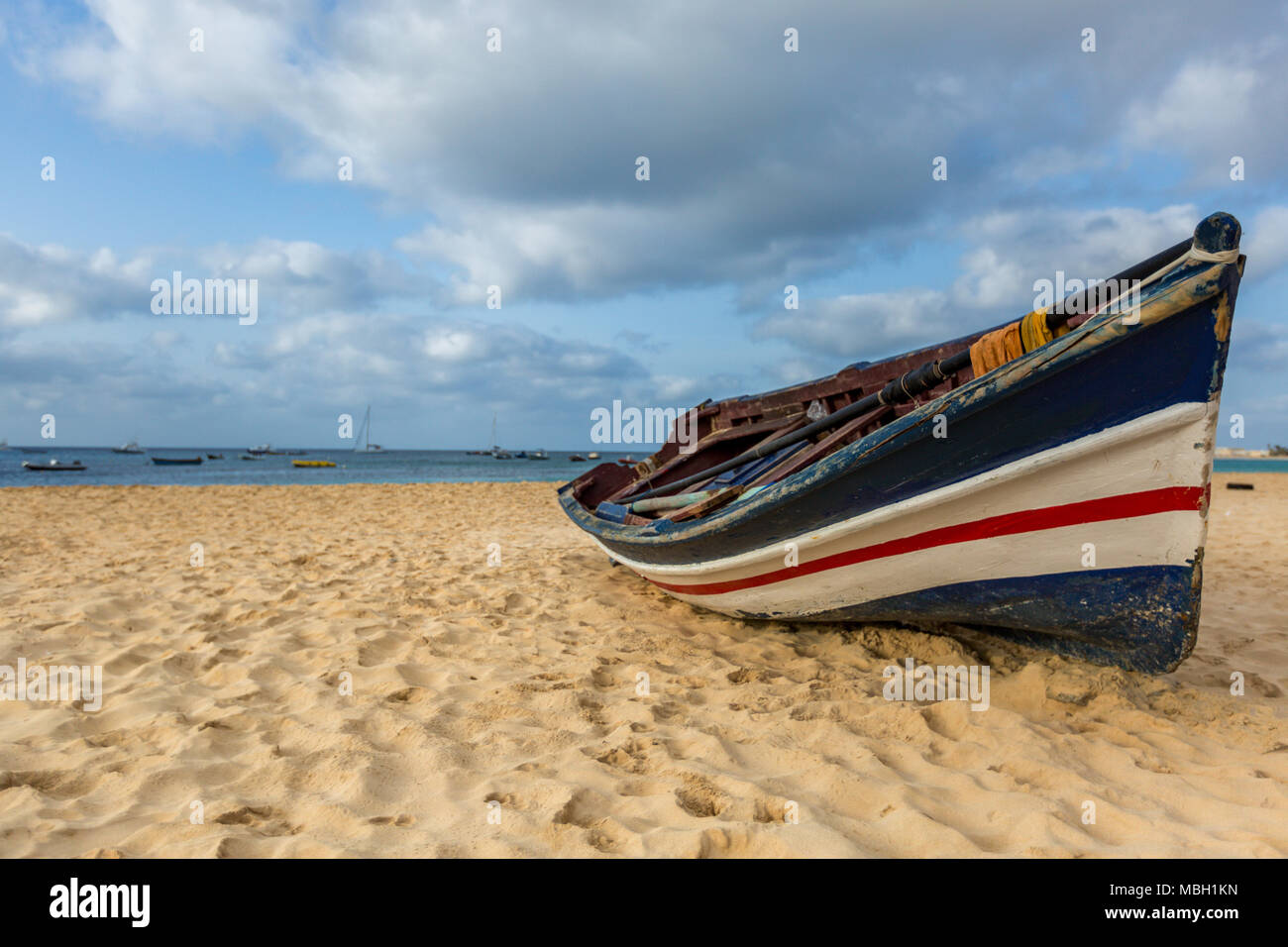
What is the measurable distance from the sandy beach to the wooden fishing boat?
45 cm

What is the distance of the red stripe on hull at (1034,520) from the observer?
257 centimetres

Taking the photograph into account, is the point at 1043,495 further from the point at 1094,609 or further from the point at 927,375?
the point at 927,375

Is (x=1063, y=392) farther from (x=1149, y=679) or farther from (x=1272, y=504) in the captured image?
(x=1272, y=504)

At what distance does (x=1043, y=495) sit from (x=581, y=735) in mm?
2141

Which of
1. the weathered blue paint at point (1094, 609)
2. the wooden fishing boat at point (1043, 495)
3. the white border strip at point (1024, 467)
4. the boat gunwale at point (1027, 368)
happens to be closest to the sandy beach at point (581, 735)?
the weathered blue paint at point (1094, 609)

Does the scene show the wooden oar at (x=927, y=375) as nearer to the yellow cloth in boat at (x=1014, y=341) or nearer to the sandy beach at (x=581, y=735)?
the yellow cloth in boat at (x=1014, y=341)

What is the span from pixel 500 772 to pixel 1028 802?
1.79 metres

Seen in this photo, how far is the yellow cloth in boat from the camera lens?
10.1 feet

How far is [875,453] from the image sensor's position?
9.54ft

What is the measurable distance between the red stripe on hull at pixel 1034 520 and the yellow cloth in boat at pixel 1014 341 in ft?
2.31

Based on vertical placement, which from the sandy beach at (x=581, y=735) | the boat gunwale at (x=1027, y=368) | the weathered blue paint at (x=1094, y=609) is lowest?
the sandy beach at (x=581, y=735)

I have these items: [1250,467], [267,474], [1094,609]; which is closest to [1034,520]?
[1094,609]

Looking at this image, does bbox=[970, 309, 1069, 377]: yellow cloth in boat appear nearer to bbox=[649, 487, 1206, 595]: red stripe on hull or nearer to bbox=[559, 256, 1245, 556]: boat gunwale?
bbox=[559, 256, 1245, 556]: boat gunwale
